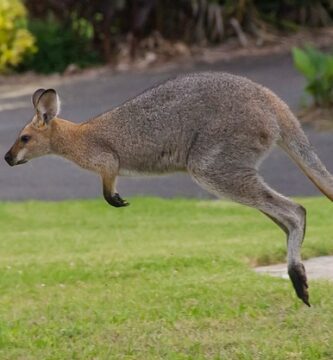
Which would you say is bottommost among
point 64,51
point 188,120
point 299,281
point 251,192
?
point 64,51

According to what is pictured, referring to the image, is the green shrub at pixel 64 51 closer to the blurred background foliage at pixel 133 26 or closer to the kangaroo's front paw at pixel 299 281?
the blurred background foliage at pixel 133 26

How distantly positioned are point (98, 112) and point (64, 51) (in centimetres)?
379

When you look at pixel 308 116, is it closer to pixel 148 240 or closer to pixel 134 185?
pixel 134 185

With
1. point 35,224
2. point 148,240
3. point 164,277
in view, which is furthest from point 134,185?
point 164,277

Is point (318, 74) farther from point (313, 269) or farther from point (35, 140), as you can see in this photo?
point (35, 140)

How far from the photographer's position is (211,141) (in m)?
7.45

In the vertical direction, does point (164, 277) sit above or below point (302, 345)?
below

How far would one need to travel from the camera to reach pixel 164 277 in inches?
344

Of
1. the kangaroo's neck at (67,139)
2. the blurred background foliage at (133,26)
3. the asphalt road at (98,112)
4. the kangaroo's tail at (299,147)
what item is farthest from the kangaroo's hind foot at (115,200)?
the blurred background foliage at (133,26)

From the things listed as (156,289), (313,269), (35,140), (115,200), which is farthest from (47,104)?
(313,269)

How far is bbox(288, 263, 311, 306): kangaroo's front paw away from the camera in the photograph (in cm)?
707

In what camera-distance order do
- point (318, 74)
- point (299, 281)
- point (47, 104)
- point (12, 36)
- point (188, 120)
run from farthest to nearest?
point (12, 36) → point (318, 74) → point (47, 104) → point (188, 120) → point (299, 281)

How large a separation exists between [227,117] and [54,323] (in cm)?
168

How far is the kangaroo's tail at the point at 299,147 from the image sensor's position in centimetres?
759
